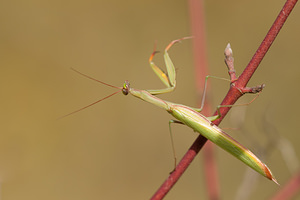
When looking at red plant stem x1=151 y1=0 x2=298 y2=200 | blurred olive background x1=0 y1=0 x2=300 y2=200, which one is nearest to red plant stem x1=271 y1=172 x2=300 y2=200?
red plant stem x1=151 y1=0 x2=298 y2=200

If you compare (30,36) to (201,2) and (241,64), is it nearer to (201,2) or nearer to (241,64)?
(241,64)

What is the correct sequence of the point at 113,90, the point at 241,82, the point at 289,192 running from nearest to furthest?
the point at 241,82 → the point at 289,192 → the point at 113,90

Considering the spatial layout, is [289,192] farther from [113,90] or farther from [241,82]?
[113,90]

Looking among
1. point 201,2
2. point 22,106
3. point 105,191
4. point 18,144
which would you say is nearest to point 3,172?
point 18,144

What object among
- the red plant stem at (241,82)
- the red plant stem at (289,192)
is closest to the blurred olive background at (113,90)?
the red plant stem at (289,192)

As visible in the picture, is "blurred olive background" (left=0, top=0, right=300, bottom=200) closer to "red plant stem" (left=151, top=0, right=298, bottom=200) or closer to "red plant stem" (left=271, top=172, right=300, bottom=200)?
"red plant stem" (left=271, top=172, right=300, bottom=200)

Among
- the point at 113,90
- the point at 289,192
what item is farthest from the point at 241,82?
the point at 113,90

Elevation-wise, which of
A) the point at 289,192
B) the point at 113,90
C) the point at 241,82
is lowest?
the point at 113,90

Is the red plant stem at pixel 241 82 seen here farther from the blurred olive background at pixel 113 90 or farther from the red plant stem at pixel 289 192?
the blurred olive background at pixel 113 90
